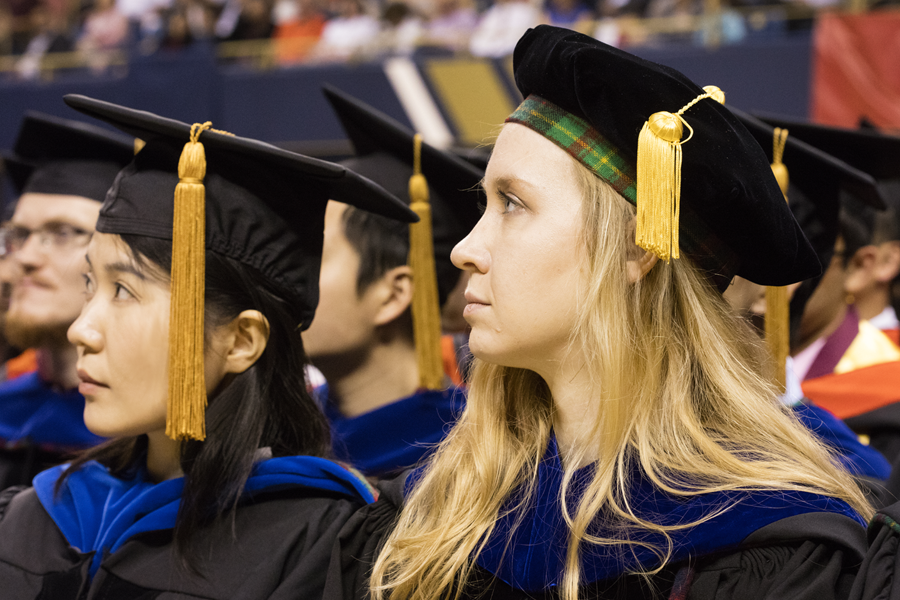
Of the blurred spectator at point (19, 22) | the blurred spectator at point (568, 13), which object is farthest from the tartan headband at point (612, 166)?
the blurred spectator at point (19, 22)

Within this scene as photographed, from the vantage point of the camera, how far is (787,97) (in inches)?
329

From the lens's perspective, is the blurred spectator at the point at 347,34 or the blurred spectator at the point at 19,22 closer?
the blurred spectator at the point at 347,34

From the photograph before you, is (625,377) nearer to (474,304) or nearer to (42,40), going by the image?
(474,304)

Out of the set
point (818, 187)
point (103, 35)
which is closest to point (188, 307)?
point (818, 187)

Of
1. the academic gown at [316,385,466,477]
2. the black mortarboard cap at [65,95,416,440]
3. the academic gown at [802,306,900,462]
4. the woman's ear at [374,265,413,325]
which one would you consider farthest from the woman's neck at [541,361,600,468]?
the academic gown at [802,306,900,462]

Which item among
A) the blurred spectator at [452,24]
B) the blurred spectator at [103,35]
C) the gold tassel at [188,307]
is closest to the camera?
the gold tassel at [188,307]

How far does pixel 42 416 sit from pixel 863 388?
2673 mm

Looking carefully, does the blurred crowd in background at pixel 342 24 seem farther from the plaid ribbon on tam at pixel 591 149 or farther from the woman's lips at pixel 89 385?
the woman's lips at pixel 89 385

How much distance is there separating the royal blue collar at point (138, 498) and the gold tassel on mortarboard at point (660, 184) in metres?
0.85

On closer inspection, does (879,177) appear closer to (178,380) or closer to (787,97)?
(178,380)

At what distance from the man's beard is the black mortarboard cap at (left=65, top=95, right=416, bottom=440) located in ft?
3.97

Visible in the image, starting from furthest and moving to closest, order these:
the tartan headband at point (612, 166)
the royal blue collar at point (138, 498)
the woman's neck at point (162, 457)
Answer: the woman's neck at point (162, 457)
the royal blue collar at point (138, 498)
the tartan headband at point (612, 166)

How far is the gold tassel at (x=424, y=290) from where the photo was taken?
2482 mm

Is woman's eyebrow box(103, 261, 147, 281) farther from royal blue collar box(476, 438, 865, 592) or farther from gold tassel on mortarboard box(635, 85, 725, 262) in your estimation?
gold tassel on mortarboard box(635, 85, 725, 262)
